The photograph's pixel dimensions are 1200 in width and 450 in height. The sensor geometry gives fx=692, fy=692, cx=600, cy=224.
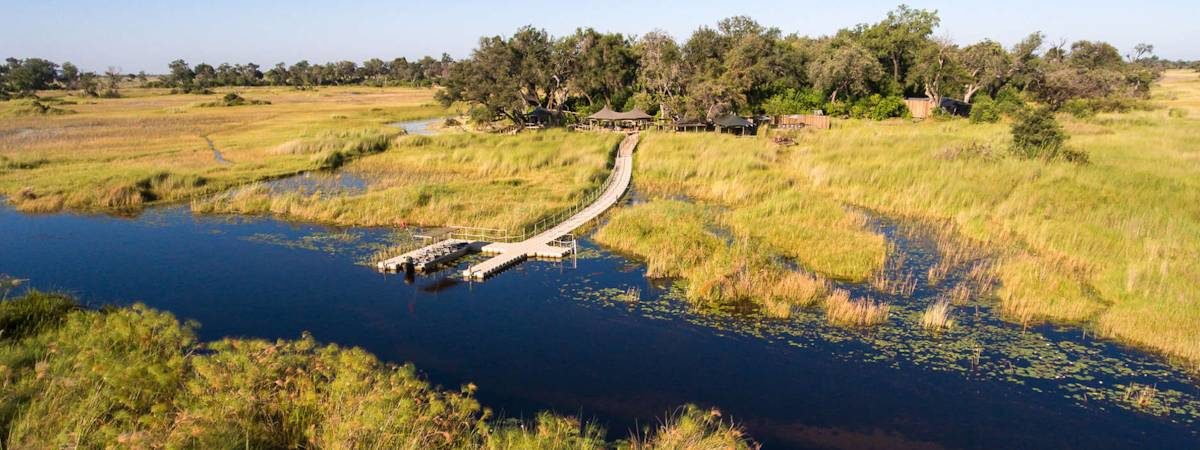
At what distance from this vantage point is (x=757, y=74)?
224 feet

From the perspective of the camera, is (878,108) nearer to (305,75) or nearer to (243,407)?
(243,407)

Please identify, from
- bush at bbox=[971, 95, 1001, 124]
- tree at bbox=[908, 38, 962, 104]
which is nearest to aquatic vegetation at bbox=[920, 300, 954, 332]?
bush at bbox=[971, 95, 1001, 124]

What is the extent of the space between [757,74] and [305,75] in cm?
14003

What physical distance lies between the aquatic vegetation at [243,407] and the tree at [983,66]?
6858 centimetres

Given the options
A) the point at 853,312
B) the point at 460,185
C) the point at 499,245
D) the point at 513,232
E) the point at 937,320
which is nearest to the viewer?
the point at 937,320

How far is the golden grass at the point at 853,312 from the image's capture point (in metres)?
21.0

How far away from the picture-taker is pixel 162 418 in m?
11.5

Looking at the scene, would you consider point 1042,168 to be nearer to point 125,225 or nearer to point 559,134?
point 559,134

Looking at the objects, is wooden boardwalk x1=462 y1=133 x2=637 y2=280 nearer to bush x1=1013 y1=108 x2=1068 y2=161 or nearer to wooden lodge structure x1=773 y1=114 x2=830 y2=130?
bush x1=1013 y1=108 x2=1068 y2=161

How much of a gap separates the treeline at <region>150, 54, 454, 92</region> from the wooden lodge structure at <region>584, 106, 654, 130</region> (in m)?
102

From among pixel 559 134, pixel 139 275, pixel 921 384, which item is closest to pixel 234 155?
pixel 559 134

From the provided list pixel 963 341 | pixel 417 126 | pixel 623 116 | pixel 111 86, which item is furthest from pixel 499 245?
pixel 111 86

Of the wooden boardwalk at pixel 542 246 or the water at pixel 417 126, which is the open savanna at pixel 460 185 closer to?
the wooden boardwalk at pixel 542 246

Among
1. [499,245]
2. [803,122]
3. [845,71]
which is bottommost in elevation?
[499,245]
